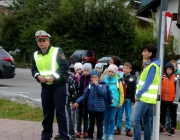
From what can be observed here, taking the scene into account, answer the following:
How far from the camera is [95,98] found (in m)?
8.32

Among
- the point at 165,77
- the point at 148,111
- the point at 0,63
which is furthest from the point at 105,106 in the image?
the point at 0,63

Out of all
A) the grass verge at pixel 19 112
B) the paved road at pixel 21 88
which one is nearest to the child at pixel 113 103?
the grass verge at pixel 19 112

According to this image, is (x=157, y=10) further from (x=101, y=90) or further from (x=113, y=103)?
(x=101, y=90)

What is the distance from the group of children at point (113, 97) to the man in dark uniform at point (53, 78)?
2.89 feet

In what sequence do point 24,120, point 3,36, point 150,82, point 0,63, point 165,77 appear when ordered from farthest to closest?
point 3,36, point 0,63, point 24,120, point 165,77, point 150,82

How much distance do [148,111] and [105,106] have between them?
905 mm

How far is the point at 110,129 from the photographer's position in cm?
864

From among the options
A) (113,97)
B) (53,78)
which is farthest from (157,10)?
(53,78)

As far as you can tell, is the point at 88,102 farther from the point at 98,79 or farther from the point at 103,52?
the point at 103,52

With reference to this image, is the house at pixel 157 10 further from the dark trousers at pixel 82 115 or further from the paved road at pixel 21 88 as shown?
the dark trousers at pixel 82 115

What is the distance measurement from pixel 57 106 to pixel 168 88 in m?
3.18

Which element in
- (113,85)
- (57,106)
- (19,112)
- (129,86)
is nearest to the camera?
(57,106)

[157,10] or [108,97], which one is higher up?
[157,10]

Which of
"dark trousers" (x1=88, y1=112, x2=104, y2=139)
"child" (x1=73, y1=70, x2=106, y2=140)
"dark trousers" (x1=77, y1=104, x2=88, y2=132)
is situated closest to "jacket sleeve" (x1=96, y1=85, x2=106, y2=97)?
"child" (x1=73, y1=70, x2=106, y2=140)
